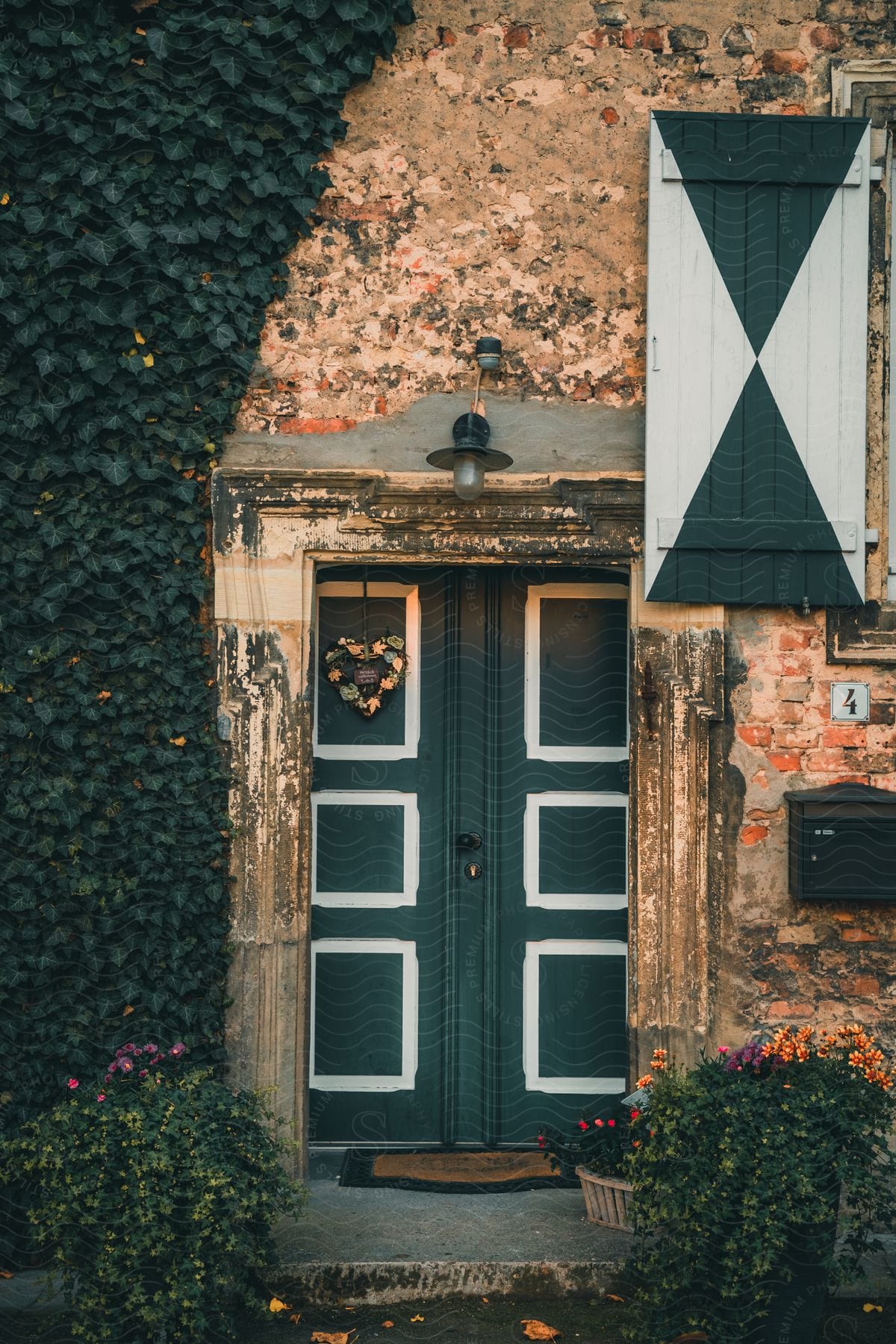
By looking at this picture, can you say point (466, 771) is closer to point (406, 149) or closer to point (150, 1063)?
point (150, 1063)

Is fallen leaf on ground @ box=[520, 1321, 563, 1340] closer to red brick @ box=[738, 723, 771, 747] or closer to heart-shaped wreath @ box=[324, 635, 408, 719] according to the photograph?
red brick @ box=[738, 723, 771, 747]

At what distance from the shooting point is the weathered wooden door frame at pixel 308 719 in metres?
4.53

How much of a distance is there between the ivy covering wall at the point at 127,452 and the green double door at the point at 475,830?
669mm

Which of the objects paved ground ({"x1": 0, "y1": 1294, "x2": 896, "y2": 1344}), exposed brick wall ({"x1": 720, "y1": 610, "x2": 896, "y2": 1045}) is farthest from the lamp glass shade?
paved ground ({"x1": 0, "y1": 1294, "x2": 896, "y2": 1344})

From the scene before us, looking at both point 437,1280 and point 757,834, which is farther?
point 757,834

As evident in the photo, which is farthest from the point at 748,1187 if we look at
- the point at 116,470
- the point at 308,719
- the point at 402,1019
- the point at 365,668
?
the point at 116,470

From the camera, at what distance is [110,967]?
177 inches

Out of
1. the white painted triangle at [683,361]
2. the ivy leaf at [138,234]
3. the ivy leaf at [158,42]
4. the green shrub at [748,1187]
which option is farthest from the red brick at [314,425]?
the green shrub at [748,1187]

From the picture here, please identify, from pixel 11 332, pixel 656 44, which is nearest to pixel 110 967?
pixel 11 332

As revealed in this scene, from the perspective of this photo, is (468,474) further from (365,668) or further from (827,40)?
(827,40)

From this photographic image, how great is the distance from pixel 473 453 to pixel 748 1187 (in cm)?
263

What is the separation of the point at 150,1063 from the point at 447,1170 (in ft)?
4.47

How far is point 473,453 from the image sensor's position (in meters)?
4.31

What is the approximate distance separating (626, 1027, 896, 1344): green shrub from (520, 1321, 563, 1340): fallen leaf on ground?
25 cm
